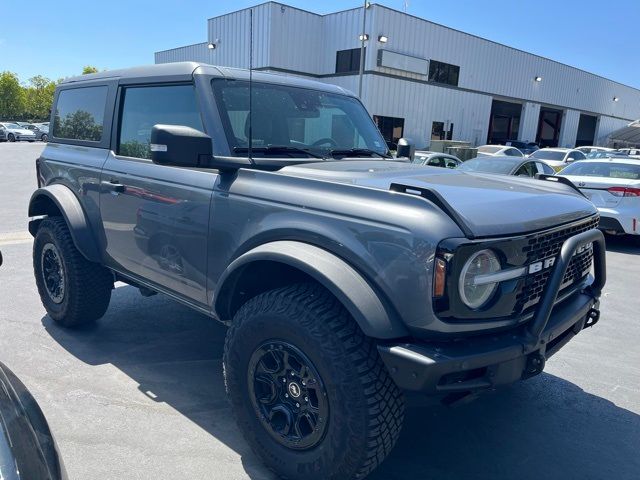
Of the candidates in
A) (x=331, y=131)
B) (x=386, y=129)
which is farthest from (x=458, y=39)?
(x=331, y=131)

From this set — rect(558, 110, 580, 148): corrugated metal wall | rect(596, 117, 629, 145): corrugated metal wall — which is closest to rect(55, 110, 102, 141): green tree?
rect(558, 110, 580, 148): corrugated metal wall

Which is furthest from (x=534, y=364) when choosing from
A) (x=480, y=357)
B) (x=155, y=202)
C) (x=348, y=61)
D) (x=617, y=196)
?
(x=348, y=61)

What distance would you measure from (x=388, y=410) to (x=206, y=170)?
66.9 inches

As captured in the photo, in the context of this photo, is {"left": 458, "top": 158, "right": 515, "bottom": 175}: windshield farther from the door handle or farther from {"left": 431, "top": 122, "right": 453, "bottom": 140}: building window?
{"left": 431, "top": 122, "right": 453, "bottom": 140}: building window

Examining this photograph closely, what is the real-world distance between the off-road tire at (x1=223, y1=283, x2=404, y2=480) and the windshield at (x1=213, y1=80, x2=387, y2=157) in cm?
105

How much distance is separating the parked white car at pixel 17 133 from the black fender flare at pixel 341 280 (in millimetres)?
41752

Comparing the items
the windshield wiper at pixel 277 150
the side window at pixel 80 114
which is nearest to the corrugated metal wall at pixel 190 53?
the side window at pixel 80 114

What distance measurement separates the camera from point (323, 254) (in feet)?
7.78

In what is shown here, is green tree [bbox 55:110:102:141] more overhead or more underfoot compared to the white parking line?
more overhead

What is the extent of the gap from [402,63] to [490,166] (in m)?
18.0

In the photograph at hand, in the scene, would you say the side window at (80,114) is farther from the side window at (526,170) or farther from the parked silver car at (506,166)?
the side window at (526,170)

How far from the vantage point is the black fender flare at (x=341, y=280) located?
7.05 feet

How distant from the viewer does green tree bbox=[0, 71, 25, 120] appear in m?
60.6

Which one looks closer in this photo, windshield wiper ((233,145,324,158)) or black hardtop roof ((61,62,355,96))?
windshield wiper ((233,145,324,158))
